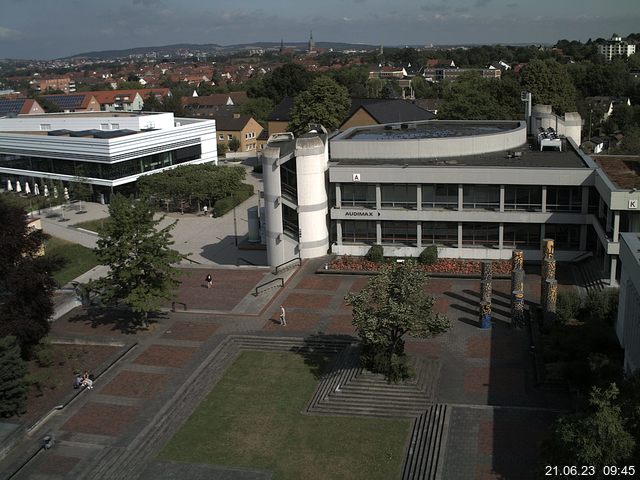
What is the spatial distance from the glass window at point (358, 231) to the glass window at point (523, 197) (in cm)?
837

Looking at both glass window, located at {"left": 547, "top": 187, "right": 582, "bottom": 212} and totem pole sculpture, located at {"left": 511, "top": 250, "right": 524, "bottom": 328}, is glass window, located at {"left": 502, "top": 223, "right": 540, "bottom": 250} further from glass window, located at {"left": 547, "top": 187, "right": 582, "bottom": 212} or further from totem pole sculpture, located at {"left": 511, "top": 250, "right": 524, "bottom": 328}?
totem pole sculpture, located at {"left": 511, "top": 250, "right": 524, "bottom": 328}

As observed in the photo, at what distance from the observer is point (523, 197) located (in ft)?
136

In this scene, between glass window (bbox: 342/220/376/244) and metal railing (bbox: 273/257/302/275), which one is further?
glass window (bbox: 342/220/376/244)

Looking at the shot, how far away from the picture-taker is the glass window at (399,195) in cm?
4272

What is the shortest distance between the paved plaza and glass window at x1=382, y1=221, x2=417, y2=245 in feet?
15.4

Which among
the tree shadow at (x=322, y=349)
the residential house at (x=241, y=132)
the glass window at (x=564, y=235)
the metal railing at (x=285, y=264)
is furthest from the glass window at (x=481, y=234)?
the residential house at (x=241, y=132)

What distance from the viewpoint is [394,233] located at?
4372cm

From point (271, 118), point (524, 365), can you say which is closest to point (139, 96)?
point (271, 118)

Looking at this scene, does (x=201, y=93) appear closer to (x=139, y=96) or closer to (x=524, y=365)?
(x=139, y=96)

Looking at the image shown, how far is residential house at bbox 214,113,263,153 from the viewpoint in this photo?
101 metres

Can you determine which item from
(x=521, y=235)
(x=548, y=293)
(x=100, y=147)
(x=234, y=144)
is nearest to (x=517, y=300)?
(x=548, y=293)

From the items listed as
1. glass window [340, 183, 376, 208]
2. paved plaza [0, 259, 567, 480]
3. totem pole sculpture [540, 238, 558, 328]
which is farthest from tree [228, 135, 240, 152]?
totem pole sculpture [540, 238, 558, 328]

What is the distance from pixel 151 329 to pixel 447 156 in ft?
74.4

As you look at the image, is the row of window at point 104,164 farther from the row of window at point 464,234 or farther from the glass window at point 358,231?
the row of window at point 464,234
